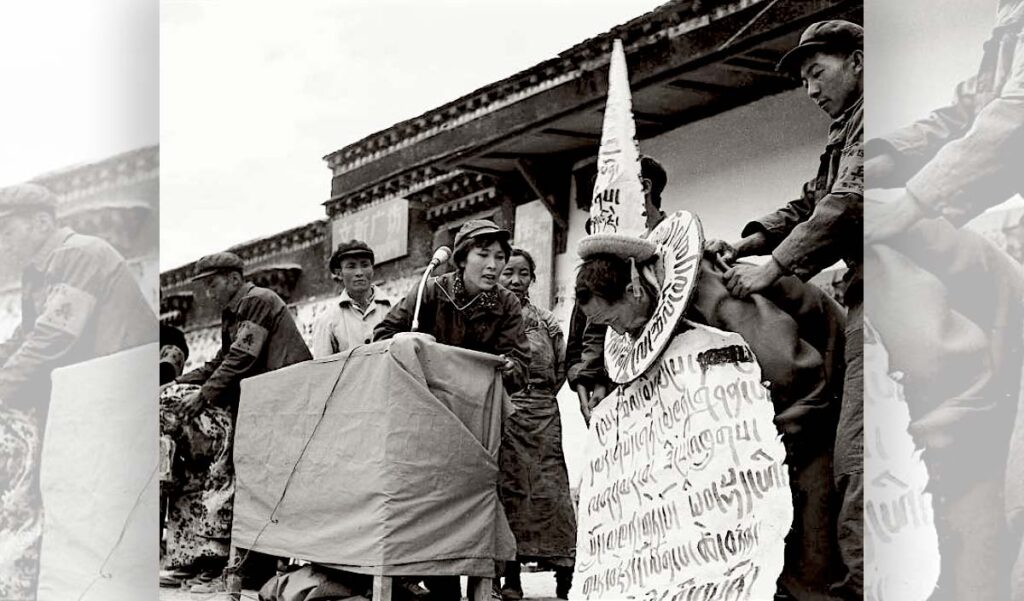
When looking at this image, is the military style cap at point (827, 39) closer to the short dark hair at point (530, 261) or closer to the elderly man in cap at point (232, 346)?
the short dark hair at point (530, 261)

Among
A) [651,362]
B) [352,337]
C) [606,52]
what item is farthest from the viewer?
[352,337]

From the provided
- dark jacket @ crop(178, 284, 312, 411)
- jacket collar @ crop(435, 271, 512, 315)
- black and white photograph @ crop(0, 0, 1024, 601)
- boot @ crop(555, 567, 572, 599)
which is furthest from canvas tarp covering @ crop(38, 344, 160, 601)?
boot @ crop(555, 567, 572, 599)

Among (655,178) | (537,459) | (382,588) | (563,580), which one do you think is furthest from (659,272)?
(382,588)

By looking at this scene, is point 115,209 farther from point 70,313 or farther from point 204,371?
point 204,371

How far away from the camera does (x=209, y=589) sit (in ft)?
19.7

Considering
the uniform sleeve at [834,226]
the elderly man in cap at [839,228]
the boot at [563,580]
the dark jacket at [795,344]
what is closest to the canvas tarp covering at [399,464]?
the boot at [563,580]

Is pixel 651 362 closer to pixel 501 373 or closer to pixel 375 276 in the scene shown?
pixel 501 373

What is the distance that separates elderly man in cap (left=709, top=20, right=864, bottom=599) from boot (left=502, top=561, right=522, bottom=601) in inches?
51.8

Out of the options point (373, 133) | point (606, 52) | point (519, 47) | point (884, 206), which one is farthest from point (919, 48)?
point (373, 133)

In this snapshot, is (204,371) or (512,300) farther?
(204,371)

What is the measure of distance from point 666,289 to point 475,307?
31.1 inches

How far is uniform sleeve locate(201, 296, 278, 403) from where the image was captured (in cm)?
614

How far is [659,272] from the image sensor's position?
4.97 meters

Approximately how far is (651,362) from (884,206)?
36.5 inches
